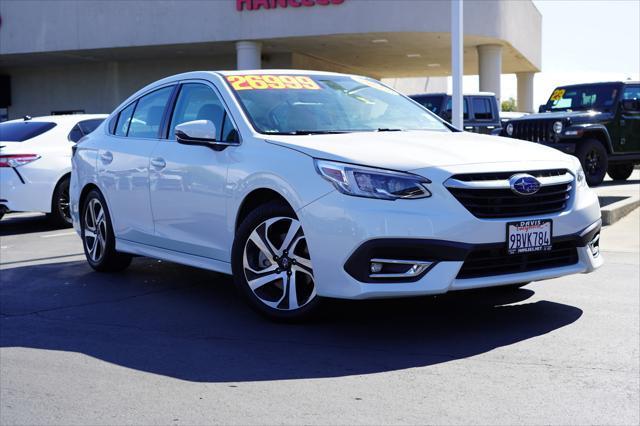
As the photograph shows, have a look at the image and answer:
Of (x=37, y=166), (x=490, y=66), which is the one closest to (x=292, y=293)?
(x=37, y=166)

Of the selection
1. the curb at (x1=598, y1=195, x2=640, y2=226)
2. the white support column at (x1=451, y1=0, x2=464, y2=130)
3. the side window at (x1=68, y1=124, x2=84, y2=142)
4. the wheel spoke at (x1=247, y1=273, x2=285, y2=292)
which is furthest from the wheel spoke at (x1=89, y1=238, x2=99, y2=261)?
the white support column at (x1=451, y1=0, x2=464, y2=130)

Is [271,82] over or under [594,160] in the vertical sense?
over

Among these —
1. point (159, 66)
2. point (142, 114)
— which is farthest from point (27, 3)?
point (142, 114)

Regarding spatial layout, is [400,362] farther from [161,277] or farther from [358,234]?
[161,277]

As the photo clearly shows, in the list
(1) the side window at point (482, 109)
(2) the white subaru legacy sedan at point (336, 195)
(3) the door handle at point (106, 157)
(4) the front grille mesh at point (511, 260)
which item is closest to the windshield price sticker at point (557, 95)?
(1) the side window at point (482, 109)

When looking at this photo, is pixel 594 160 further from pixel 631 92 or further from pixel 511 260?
pixel 511 260

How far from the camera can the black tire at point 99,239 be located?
7863 millimetres

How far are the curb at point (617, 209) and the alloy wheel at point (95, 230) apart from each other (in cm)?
577

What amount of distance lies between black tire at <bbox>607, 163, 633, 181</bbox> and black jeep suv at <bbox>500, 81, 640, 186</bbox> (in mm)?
1593

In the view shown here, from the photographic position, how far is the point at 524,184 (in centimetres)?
530

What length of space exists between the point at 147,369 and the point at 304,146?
164cm

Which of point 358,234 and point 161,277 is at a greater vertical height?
point 358,234

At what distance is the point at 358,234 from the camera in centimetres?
510

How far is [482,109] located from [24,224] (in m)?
11.5
